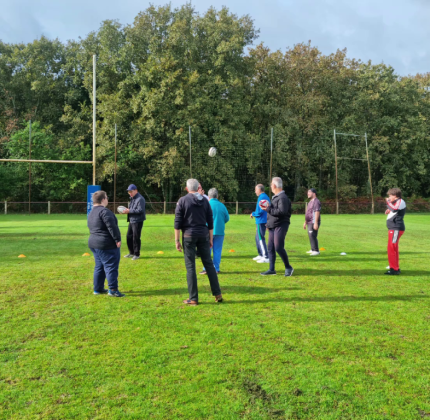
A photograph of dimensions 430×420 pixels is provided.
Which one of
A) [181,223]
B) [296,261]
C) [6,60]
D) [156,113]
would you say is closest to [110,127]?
[156,113]

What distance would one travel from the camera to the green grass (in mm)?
2908

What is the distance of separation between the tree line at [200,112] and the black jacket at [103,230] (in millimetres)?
27077

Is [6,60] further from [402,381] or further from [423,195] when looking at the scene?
[423,195]

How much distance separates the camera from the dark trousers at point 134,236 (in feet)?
30.2

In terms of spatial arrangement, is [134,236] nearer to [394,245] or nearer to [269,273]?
[269,273]

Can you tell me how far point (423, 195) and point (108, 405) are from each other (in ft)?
162

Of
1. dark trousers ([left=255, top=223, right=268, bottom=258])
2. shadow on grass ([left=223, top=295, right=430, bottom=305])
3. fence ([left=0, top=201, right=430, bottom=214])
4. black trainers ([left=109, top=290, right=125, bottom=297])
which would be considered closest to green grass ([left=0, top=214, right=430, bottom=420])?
shadow on grass ([left=223, top=295, right=430, bottom=305])

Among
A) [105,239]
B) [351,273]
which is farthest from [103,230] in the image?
[351,273]

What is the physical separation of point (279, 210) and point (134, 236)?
12.8 ft

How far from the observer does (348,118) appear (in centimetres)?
3947

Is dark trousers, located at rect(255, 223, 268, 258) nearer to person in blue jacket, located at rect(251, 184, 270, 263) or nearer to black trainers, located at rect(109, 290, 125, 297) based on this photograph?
person in blue jacket, located at rect(251, 184, 270, 263)

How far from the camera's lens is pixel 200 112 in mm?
34031

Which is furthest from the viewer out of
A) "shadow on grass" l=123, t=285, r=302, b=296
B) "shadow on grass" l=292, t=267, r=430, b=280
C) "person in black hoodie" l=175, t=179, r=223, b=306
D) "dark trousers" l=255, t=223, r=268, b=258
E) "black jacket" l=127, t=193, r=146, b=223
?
"black jacket" l=127, t=193, r=146, b=223

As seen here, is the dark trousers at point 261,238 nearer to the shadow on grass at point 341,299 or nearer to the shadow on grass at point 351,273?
the shadow on grass at point 351,273
